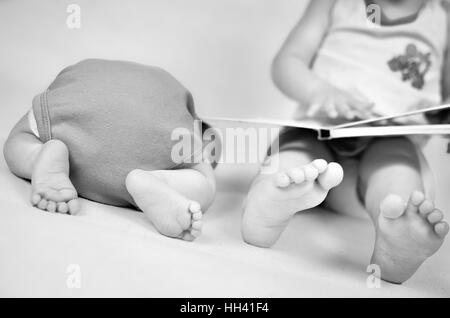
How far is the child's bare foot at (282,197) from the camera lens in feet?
1.95

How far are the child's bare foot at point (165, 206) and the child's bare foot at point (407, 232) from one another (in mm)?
198

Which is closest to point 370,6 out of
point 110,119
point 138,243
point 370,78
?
point 370,78

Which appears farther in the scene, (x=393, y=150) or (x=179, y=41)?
(x=179, y=41)

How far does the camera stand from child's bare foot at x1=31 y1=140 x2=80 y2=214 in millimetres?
649

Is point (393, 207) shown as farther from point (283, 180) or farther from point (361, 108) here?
point (361, 108)

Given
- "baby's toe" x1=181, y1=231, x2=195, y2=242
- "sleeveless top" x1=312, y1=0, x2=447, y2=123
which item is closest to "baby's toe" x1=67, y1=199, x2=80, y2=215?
"baby's toe" x1=181, y1=231, x2=195, y2=242

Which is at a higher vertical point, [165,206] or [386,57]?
[386,57]

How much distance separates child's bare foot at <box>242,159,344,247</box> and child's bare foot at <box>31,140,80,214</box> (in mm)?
Result: 208

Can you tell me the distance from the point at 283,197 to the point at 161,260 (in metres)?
0.15

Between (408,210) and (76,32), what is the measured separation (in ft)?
2.90

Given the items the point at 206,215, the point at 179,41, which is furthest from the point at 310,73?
the point at 179,41

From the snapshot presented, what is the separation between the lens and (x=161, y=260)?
54 cm

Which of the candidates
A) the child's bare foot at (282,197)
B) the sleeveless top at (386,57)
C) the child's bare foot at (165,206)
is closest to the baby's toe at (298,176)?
the child's bare foot at (282,197)
